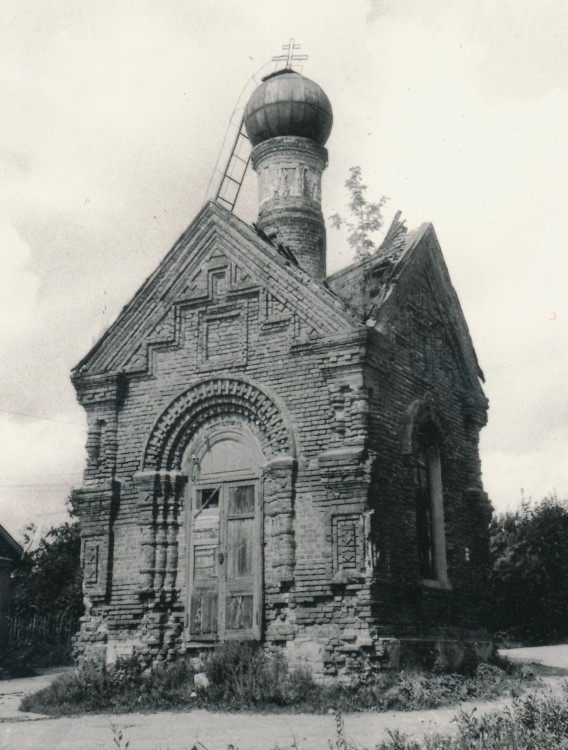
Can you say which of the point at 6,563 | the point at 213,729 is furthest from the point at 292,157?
the point at 213,729

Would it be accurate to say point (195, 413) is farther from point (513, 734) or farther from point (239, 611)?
point (513, 734)

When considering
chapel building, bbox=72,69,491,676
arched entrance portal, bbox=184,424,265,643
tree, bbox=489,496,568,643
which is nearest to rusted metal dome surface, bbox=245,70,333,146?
chapel building, bbox=72,69,491,676

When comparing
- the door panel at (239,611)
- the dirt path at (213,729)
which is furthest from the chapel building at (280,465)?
the dirt path at (213,729)

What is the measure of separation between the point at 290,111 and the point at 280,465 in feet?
33.5

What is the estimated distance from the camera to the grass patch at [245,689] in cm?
984

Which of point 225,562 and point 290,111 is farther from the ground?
point 290,111

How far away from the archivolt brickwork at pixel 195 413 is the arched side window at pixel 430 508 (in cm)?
271

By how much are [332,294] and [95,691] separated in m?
6.22

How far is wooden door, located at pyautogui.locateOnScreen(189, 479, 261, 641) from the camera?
1171 centimetres

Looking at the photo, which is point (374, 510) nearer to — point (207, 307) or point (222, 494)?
point (222, 494)

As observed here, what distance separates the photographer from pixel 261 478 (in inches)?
477

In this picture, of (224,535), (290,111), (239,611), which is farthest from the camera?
(290,111)

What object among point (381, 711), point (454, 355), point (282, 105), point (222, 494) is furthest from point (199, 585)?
point (282, 105)

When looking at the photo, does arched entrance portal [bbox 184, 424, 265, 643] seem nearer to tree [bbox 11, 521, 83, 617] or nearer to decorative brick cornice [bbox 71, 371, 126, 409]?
decorative brick cornice [bbox 71, 371, 126, 409]
